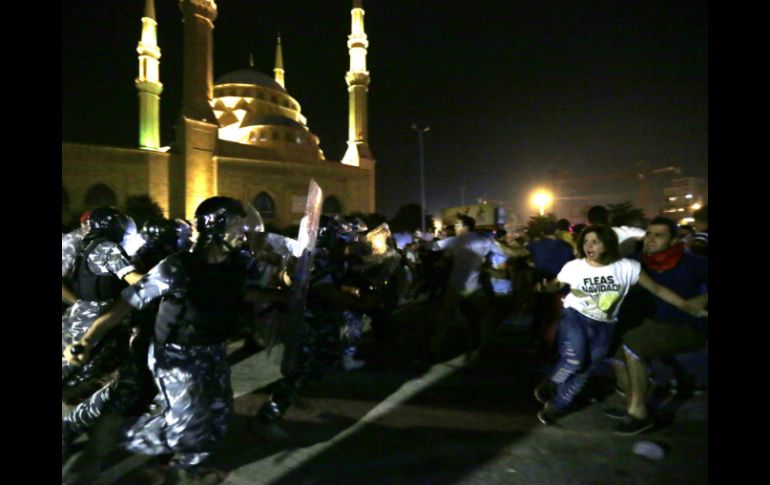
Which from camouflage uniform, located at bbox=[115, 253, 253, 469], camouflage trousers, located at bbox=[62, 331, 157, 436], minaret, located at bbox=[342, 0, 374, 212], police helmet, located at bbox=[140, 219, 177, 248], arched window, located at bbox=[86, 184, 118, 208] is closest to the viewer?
camouflage uniform, located at bbox=[115, 253, 253, 469]

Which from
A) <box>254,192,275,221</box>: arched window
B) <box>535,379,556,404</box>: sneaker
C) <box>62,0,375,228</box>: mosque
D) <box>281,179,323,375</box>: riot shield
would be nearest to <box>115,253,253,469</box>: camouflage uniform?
<box>281,179,323,375</box>: riot shield

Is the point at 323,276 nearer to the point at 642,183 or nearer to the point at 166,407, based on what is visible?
the point at 166,407

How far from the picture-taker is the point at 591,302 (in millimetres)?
3387

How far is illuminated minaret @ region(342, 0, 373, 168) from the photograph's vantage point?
43.8 m

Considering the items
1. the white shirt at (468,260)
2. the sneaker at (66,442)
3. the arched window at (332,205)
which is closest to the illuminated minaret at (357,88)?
the arched window at (332,205)

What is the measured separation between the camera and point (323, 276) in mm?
3609

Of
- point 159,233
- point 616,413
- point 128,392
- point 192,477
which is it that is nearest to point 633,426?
point 616,413

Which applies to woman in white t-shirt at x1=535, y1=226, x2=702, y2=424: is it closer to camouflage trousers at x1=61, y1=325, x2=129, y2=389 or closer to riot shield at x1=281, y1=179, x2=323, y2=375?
riot shield at x1=281, y1=179, x2=323, y2=375

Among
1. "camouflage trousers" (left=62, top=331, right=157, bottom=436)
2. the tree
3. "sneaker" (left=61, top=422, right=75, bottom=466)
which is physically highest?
the tree

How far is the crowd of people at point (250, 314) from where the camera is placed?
250 cm

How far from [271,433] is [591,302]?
8.58 ft

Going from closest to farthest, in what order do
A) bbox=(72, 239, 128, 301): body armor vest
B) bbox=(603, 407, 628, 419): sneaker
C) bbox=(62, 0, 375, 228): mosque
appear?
bbox=(72, 239, 128, 301): body armor vest, bbox=(603, 407, 628, 419): sneaker, bbox=(62, 0, 375, 228): mosque

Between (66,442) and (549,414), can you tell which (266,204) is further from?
(549,414)

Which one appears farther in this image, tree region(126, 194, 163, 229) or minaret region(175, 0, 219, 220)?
minaret region(175, 0, 219, 220)
